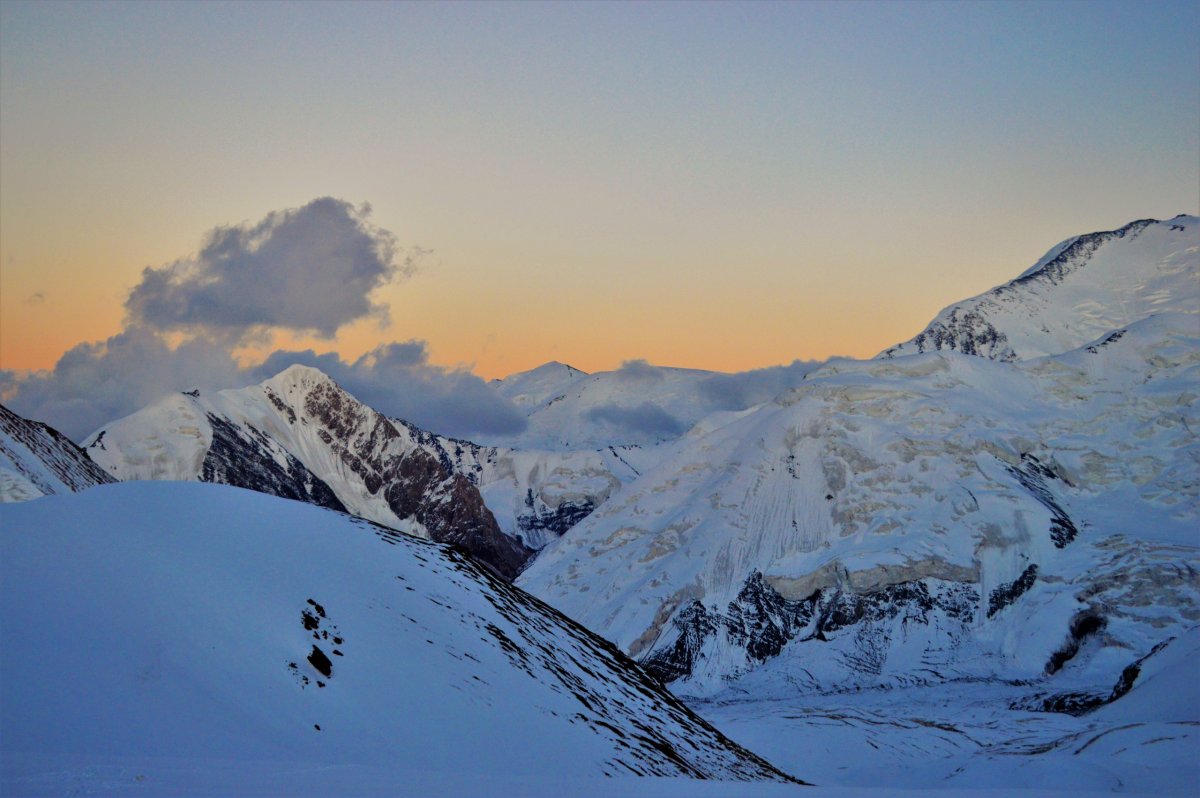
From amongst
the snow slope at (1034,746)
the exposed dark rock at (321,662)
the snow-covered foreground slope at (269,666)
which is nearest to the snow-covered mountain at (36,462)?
the snow-covered foreground slope at (269,666)

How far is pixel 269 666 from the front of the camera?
34844 mm

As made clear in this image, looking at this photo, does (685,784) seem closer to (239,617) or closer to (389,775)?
(389,775)

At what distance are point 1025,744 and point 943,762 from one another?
1460 centimetres

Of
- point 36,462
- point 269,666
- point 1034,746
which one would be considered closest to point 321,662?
point 269,666

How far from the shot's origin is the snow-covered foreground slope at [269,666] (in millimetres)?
26578

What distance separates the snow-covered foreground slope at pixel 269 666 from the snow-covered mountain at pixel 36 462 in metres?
50.6

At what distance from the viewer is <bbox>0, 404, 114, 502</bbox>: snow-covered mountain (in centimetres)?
9306

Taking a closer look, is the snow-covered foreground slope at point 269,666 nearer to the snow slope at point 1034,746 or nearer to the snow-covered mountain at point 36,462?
the snow slope at point 1034,746

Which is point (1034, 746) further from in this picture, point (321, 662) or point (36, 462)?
point (321, 662)

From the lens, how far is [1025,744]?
158m

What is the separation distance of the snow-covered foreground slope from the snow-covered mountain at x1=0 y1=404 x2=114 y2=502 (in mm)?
50629

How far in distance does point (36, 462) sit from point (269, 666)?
3891 inches

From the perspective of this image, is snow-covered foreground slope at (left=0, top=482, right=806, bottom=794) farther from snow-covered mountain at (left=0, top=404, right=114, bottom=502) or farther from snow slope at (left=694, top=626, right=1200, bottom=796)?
snow-covered mountain at (left=0, top=404, right=114, bottom=502)

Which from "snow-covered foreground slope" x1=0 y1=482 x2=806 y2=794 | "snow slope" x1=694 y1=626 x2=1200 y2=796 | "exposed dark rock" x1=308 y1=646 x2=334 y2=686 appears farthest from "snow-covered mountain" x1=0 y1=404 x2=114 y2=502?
"snow slope" x1=694 y1=626 x2=1200 y2=796
